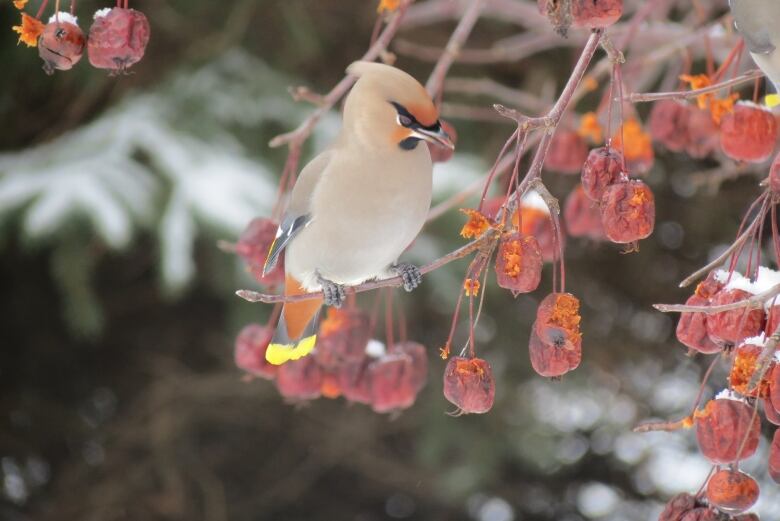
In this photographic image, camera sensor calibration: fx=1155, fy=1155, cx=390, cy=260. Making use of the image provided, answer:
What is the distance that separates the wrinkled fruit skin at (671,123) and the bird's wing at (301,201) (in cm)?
37

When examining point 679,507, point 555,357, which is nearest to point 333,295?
point 555,357

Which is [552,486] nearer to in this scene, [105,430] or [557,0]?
[105,430]

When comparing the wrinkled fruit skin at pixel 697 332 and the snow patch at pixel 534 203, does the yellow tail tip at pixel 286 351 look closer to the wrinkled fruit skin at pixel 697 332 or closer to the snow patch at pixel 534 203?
the snow patch at pixel 534 203

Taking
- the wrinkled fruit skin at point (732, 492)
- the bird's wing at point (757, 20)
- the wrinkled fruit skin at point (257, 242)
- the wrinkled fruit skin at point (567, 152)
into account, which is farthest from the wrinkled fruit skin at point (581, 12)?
the wrinkled fruit skin at point (567, 152)

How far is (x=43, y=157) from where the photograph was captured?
1905 mm

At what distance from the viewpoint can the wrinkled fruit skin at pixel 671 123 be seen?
4.09 feet

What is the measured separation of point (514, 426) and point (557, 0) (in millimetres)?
1625

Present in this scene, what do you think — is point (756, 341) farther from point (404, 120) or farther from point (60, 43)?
point (60, 43)

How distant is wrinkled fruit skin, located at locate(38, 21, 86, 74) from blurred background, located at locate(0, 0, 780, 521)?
1.19 metres

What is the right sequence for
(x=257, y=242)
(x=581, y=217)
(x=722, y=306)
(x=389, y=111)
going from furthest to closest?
(x=581, y=217)
(x=257, y=242)
(x=389, y=111)
(x=722, y=306)

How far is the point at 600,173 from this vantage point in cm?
86

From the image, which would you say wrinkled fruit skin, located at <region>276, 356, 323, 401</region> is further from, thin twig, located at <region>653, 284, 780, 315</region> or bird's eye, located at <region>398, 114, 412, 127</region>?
thin twig, located at <region>653, 284, 780, 315</region>

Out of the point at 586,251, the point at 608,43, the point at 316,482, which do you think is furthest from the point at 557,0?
the point at 316,482

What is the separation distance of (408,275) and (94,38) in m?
0.33
